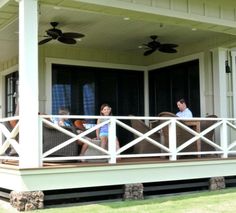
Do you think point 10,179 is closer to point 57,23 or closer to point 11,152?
point 11,152

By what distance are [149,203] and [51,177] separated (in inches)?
56.6

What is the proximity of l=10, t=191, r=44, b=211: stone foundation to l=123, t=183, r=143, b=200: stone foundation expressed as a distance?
137 centimetres

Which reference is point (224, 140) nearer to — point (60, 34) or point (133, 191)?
point (133, 191)

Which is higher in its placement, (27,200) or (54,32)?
(54,32)

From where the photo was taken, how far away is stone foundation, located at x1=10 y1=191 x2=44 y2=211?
6.05 m

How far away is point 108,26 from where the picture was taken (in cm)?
903

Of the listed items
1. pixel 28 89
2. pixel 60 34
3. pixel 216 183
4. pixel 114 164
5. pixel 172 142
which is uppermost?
pixel 60 34

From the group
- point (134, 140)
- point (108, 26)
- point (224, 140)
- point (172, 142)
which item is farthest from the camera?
point (108, 26)

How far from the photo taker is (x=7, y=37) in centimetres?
968

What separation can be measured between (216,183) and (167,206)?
1950mm

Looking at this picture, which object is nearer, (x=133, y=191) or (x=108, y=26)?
(x=133, y=191)

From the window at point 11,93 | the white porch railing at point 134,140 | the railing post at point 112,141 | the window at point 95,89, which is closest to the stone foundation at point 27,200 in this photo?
the white porch railing at point 134,140

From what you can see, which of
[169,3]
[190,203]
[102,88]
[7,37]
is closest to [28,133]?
[190,203]

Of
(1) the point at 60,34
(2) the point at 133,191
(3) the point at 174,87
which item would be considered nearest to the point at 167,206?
(2) the point at 133,191
